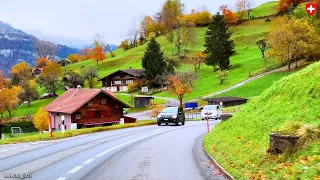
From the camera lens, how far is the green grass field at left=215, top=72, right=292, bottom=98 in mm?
67188

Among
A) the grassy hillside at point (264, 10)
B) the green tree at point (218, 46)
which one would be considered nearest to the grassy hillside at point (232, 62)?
the green tree at point (218, 46)

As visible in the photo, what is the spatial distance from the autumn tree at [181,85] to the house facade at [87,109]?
35.7ft

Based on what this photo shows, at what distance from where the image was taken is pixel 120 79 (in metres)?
102

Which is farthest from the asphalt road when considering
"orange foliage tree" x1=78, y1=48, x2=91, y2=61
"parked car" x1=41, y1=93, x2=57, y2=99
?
"orange foliage tree" x1=78, y1=48, x2=91, y2=61

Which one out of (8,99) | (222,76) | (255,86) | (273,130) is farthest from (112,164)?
(8,99)

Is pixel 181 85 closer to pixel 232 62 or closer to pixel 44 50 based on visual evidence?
pixel 232 62

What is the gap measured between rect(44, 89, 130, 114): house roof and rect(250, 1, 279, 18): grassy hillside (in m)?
112

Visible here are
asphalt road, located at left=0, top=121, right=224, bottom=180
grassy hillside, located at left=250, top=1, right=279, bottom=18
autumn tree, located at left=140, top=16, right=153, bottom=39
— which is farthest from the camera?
autumn tree, located at left=140, top=16, right=153, bottom=39

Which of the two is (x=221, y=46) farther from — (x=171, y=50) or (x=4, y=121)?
(x=4, y=121)

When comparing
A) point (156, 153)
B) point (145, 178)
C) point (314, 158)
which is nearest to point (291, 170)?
point (314, 158)

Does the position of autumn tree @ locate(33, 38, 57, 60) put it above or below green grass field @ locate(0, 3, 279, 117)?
above

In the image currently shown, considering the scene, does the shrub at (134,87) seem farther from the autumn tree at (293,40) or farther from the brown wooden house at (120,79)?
the autumn tree at (293,40)

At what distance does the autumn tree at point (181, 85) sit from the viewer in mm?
65000

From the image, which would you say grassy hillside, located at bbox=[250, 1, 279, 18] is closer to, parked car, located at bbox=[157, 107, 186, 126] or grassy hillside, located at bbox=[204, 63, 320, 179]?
parked car, located at bbox=[157, 107, 186, 126]
